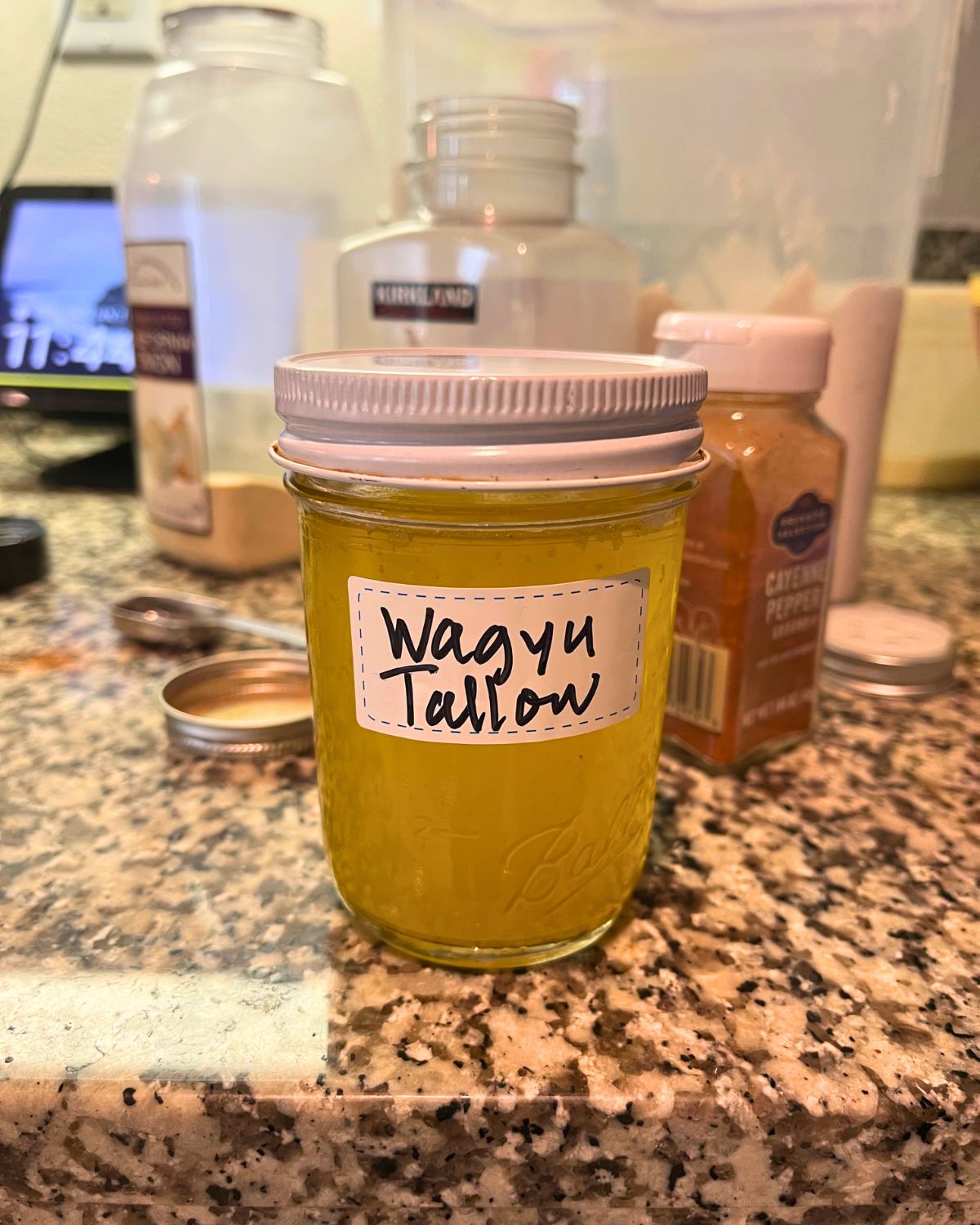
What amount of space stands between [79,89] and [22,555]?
28.8 inches

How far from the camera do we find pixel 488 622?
294mm

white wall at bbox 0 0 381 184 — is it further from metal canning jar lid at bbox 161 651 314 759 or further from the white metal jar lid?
the white metal jar lid

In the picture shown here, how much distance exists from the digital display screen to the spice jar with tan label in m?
0.74

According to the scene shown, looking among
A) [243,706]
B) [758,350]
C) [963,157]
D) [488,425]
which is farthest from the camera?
[963,157]

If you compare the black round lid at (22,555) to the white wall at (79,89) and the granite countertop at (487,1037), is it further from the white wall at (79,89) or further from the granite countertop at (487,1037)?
the white wall at (79,89)

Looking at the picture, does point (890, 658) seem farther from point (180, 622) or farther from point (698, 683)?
point (180, 622)

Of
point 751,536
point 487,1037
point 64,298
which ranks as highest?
point 64,298

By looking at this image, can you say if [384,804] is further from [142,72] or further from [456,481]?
[142,72]

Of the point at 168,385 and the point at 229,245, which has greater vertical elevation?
the point at 229,245

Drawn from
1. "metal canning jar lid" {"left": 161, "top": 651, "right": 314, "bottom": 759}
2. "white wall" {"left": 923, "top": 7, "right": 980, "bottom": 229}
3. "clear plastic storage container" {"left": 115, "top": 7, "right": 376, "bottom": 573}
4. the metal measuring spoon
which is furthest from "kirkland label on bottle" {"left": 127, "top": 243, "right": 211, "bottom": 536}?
"white wall" {"left": 923, "top": 7, "right": 980, "bottom": 229}

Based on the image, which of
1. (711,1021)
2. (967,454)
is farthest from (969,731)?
(967,454)

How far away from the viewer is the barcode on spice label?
18.7 inches

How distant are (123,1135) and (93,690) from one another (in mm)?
338

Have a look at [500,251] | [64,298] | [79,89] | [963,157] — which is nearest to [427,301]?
[500,251]
